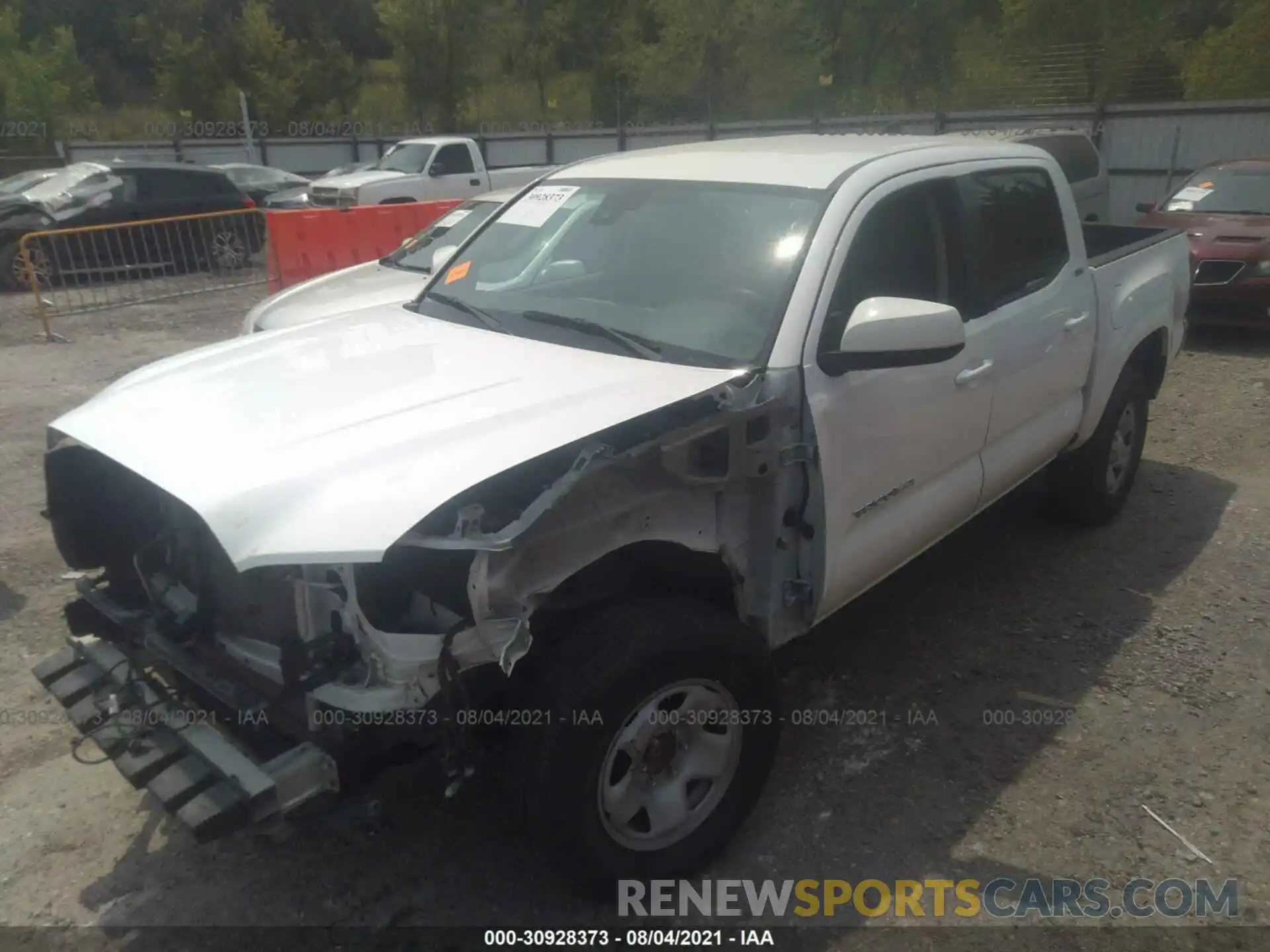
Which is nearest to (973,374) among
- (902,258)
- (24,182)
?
(902,258)

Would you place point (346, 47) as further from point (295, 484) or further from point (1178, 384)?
point (295, 484)

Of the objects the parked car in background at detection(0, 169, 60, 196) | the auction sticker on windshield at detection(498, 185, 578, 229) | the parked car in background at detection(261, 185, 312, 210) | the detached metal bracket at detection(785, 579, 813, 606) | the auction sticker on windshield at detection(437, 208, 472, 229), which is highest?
the auction sticker on windshield at detection(498, 185, 578, 229)

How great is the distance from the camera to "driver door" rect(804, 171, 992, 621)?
2.94m

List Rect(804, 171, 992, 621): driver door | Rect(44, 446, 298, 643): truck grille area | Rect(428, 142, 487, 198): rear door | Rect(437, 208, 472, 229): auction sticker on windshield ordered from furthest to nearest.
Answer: Rect(428, 142, 487, 198): rear door < Rect(437, 208, 472, 229): auction sticker on windshield < Rect(804, 171, 992, 621): driver door < Rect(44, 446, 298, 643): truck grille area

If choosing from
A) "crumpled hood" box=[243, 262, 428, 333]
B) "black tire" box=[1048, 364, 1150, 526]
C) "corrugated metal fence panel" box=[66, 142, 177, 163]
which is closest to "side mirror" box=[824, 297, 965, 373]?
"black tire" box=[1048, 364, 1150, 526]

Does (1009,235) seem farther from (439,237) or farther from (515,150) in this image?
(515,150)

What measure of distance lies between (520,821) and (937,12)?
37.5m

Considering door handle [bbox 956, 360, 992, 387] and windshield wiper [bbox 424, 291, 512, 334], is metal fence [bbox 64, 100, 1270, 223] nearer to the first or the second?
windshield wiper [bbox 424, 291, 512, 334]

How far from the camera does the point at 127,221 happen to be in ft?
44.2

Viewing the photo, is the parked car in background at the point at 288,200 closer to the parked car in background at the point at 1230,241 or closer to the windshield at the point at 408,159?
the windshield at the point at 408,159

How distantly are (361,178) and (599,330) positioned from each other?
14.0 meters

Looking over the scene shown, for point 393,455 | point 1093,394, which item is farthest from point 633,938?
point 1093,394

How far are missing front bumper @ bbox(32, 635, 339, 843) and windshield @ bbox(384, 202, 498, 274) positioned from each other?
5100mm

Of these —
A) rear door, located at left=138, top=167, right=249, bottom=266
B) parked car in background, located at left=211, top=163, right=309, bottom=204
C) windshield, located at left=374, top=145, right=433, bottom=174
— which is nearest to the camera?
rear door, located at left=138, top=167, right=249, bottom=266
